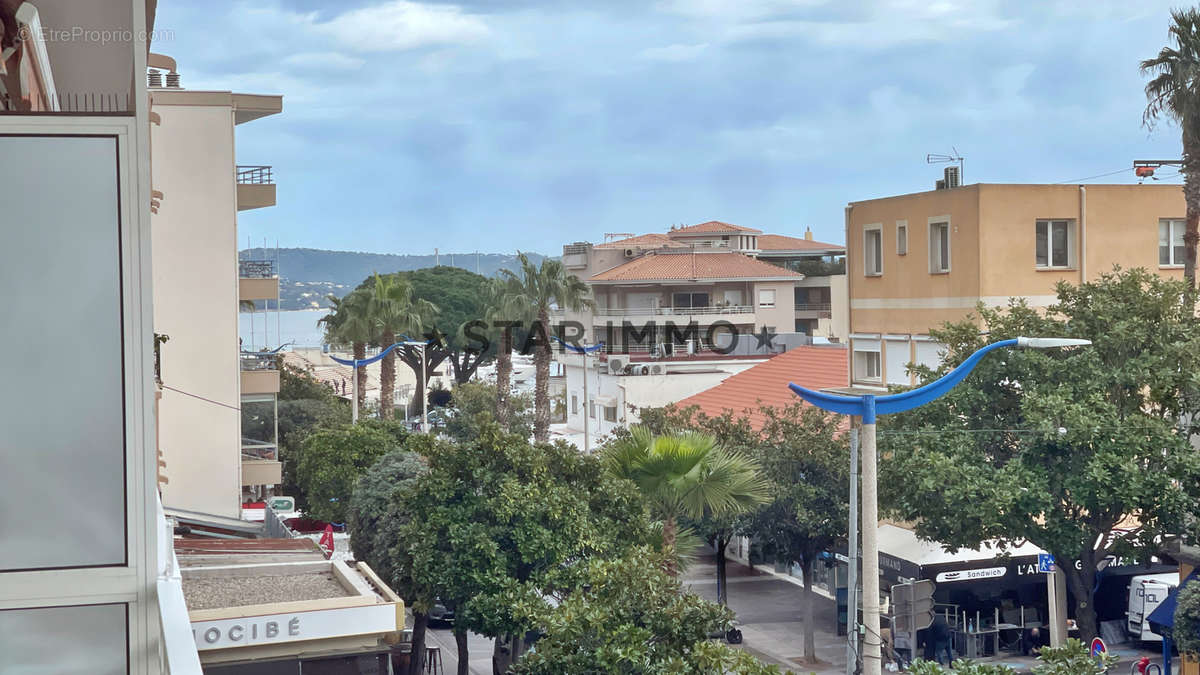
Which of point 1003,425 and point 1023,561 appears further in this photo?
point 1023,561

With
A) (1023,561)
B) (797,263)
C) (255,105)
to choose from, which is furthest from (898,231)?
(797,263)

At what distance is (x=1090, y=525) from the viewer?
66.3 feet

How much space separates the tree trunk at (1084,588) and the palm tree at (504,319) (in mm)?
38788

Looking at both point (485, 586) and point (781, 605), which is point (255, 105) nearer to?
point (485, 586)

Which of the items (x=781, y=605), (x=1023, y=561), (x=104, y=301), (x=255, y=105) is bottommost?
(x=781, y=605)

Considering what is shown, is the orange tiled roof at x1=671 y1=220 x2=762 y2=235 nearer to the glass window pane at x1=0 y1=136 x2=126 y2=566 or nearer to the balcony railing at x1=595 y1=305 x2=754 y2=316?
the balcony railing at x1=595 y1=305 x2=754 y2=316

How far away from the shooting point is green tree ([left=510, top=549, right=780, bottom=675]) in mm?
11219

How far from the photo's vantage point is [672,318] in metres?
77.2

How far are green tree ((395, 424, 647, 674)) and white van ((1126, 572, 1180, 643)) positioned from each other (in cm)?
1300

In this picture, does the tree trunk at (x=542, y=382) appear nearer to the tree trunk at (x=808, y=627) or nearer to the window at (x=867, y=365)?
the window at (x=867, y=365)

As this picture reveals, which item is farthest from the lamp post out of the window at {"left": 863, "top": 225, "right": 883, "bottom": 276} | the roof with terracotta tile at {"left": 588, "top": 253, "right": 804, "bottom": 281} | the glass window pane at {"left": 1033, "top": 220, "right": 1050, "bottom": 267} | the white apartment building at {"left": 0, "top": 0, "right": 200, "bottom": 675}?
the roof with terracotta tile at {"left": 588, "top": 253, "right": 804, "bottom": 281}

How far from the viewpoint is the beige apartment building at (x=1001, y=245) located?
91.8 feet

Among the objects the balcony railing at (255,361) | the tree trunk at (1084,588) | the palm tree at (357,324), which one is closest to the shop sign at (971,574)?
the tree trunk at (1084,588)

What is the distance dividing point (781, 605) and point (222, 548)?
686 inches
